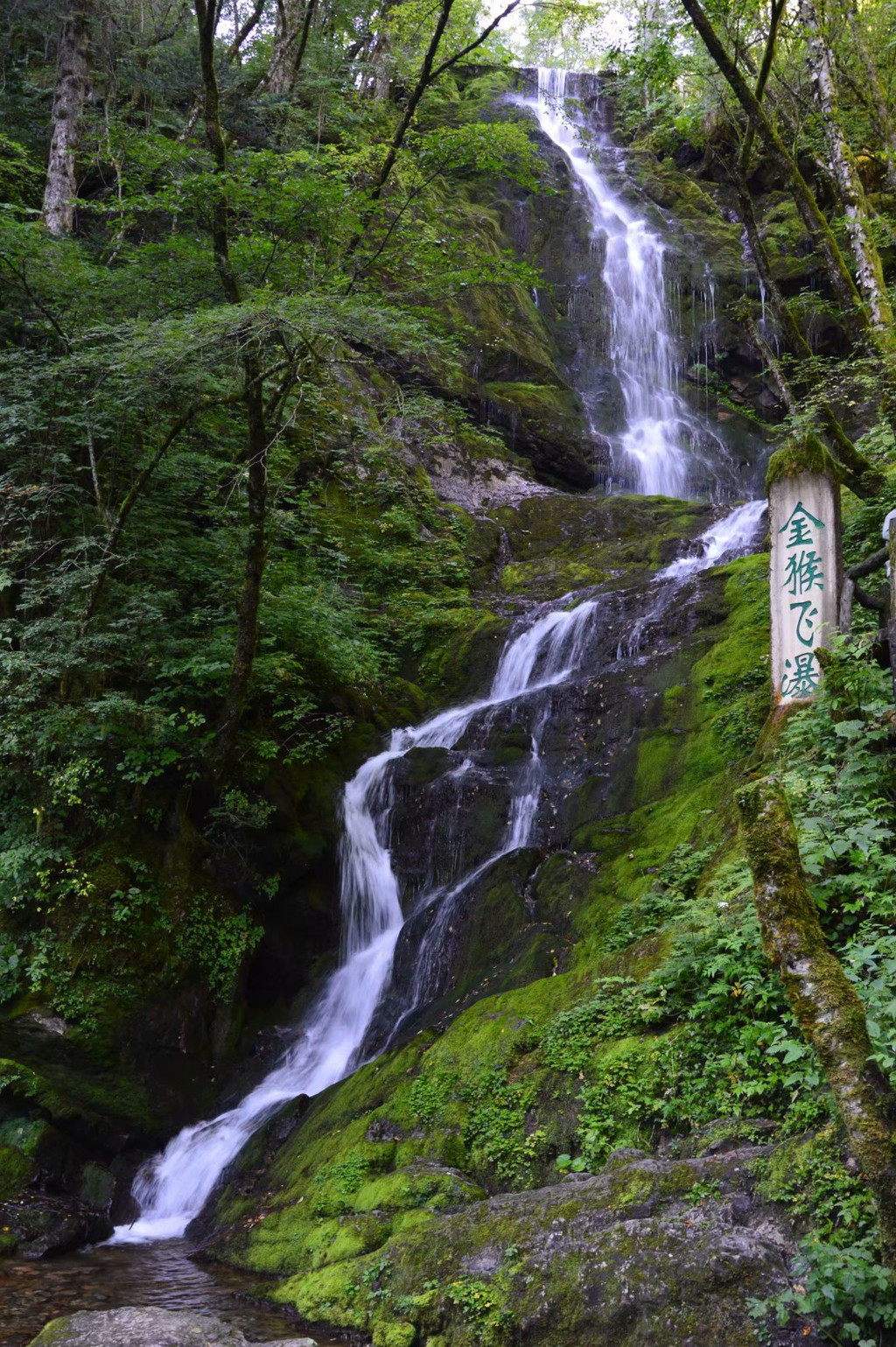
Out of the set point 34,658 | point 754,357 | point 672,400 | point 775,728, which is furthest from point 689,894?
point 754,357

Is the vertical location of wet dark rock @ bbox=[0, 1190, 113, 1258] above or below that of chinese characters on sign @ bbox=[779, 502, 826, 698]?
below

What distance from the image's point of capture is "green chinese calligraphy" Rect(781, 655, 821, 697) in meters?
6.20

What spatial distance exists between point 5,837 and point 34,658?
1858 mm

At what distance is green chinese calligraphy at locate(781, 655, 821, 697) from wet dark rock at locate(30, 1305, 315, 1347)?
4894mm

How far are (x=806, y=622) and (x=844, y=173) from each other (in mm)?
5435

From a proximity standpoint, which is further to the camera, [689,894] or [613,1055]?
[689,894]

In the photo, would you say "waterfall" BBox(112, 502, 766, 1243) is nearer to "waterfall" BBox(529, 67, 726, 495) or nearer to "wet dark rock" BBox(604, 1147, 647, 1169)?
"wet dark rock" BBox(604, 1147, 647, 1169)

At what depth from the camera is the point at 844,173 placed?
8766mm

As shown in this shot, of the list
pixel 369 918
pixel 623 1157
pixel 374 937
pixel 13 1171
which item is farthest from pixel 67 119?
pixel 623 1157

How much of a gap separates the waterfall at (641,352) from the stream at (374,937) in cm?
446

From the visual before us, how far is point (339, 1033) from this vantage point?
833 centimetres

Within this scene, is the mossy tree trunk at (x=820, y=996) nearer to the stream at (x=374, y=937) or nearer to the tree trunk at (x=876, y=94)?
the stream at (x=374, y=937)

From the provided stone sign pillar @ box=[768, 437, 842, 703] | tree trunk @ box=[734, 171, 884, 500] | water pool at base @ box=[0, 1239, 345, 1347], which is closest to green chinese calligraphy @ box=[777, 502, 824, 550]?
stone sign pillar @ box=[768, 437, 842, 703]

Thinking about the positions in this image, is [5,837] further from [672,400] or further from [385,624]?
[672,400]
